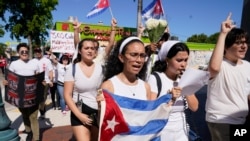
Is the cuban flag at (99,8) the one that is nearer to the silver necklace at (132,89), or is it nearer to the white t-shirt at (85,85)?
the white t-shirt at (85,85)

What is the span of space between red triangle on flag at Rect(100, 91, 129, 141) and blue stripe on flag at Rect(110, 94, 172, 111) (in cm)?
5

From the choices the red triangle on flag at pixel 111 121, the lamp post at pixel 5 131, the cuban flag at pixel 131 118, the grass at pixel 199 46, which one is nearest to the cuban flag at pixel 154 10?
the lamp post at pixel 5 131

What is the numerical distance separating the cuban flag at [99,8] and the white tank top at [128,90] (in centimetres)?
805

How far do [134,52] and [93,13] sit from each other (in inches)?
349

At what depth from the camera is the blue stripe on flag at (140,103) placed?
242 centimetres

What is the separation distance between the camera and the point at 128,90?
2516 millimetres

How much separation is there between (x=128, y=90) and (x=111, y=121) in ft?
1.06

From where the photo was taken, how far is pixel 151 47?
3920 mm

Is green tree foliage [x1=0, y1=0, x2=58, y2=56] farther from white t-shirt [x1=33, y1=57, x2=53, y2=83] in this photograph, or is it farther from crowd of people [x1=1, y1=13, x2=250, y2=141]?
crowd of people [x1=1, y1=13, x2=250, y2=141]

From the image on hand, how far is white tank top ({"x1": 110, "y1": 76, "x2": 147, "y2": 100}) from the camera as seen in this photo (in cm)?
248

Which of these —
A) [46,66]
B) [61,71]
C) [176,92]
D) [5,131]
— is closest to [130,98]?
[176,92]

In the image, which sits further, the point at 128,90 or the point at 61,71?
the point at 61,71

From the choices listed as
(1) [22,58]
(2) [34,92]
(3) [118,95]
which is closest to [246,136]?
(3) [118,95]

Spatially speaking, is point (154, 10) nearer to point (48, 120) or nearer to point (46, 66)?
point (46, 66)
